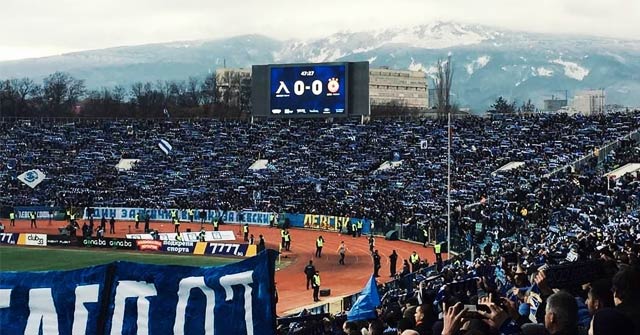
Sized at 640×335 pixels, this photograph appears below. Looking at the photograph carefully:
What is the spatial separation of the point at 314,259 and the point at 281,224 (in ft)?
47.7

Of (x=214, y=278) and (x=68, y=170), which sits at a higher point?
(x=214, y=278)

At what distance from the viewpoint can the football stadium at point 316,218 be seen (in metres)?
6.23

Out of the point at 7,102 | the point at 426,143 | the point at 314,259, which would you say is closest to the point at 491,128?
the point at 426,143

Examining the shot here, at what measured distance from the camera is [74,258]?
141 feet

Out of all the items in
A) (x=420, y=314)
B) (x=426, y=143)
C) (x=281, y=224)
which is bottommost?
(x=281, y=224)

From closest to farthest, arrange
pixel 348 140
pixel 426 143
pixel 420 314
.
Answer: pixel 420 314 < pixel 426 143 < pixel 348 140

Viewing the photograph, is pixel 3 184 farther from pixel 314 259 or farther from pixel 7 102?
pixel 7 102

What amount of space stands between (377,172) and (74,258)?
29.1m

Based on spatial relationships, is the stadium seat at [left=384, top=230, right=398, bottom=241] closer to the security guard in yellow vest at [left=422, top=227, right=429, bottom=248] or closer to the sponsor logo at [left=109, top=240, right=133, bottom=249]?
the security guard in yellow vest at [left=422, top=227, right=429, bottom=248]

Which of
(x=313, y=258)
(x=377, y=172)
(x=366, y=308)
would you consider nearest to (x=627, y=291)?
(x=366, y=308)

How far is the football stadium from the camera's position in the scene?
20.4 ft

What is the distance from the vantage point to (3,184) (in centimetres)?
7212

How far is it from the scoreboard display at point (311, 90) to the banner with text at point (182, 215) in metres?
7.94

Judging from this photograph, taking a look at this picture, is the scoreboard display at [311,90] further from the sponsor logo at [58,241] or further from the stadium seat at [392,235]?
the sponsor logo at [58,241]
